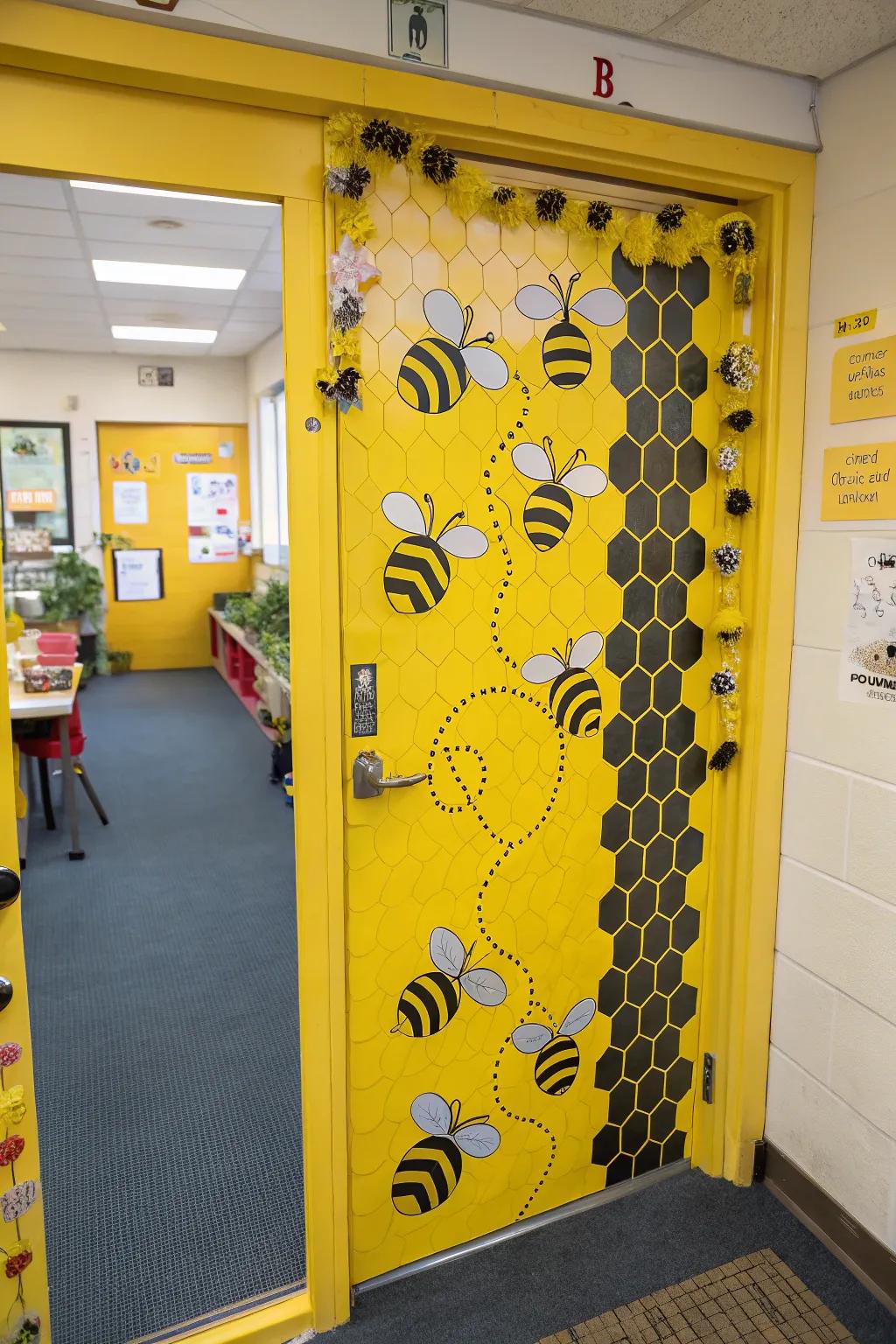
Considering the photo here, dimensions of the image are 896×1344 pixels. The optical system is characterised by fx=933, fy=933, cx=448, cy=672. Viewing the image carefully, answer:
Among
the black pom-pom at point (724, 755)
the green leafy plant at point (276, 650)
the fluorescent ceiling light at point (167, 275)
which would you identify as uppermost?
the fluorescent ceiling light at point (167, 275)

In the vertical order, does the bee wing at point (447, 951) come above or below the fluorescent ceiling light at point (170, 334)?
below

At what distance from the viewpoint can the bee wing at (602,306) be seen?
1997 mm

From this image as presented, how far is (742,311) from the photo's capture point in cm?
216

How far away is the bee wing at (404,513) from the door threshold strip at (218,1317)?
1679 millimetres

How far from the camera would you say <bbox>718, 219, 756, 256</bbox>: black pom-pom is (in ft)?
6.81

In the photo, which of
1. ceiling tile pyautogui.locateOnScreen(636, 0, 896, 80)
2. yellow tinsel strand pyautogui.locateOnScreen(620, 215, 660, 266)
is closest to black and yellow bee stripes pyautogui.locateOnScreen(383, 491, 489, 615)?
yellow tinsel strand pyautogui.locateOnScreen(620, 215, 660, 266)

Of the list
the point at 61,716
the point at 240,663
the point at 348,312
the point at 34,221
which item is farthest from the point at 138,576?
the point at 348,312

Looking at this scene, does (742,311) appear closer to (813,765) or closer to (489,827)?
Answer: (813,765)

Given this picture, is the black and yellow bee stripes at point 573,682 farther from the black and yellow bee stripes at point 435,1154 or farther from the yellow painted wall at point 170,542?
the yellow painted wall at point 170,542

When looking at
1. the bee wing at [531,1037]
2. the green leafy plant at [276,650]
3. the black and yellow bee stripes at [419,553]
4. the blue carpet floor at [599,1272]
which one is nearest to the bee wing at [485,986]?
the bee wing at [531,1037]

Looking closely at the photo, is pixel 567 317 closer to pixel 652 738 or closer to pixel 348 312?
pixel 348 312

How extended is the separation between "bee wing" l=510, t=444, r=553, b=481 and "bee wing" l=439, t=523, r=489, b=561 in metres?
0.17

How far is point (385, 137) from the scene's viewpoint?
170 cm

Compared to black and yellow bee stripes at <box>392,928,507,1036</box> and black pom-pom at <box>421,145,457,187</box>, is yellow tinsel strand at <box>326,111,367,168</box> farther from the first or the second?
black and yellow bee stripes at <box>392,928,507,1036</box>
